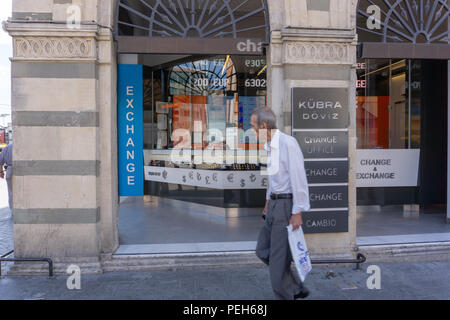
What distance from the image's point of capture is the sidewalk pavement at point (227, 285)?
4449mm

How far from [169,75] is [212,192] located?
405 centimetres

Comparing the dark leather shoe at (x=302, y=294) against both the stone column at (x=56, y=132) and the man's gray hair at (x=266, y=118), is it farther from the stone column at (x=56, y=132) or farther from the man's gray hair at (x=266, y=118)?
the stone column at (x=56, y=132)

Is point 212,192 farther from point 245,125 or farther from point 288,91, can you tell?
point 288,91

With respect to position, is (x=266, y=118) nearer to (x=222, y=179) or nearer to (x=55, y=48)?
(x=55, y=48)

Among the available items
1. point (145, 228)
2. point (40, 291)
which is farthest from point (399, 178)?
point (40, 291)

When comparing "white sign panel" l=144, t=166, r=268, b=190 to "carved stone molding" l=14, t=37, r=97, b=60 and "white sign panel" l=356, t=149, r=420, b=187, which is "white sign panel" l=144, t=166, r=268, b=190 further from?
"carved stone molding" l=14, t=37, r=97, b=60

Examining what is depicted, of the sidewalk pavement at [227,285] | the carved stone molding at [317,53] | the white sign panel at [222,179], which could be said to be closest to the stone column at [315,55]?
the carved stone molding at [317,53]

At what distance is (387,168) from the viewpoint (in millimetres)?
9148

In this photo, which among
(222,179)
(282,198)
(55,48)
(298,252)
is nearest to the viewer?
(298,252)

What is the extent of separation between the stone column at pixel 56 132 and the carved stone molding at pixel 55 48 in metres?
0.01

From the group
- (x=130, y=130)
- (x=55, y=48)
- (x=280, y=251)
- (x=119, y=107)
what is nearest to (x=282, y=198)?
(x=280, y=251)

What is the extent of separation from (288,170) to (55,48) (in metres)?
3.79

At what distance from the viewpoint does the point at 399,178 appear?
30.2 feet

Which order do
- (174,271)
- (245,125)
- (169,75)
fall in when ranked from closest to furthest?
1. (174,271)
2. (245,125)
3. (169,75)
